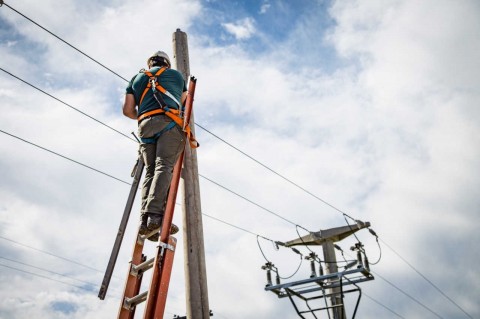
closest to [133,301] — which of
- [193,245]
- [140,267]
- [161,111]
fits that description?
[140,267]

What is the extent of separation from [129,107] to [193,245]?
1609mm

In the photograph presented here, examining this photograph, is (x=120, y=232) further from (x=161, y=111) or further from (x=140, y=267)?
(x=161, y=111)

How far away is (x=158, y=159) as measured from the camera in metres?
3.11

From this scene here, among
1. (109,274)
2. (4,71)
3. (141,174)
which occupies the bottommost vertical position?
(109,274)

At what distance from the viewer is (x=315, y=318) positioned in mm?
8172

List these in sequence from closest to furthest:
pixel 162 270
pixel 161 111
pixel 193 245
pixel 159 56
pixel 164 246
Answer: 1. pixel 162 270
2. pixel 164 246
3. pixel 161 111
4. pixel 193 245
5. pixel 159 56

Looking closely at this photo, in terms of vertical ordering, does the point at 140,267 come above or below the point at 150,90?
below

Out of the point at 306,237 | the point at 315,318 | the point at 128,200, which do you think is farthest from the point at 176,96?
the point at 306,237

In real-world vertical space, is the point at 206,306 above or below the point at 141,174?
below

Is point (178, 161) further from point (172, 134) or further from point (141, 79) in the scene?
point (141, 79)

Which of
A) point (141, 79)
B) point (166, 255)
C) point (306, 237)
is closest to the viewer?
point (166, 255)

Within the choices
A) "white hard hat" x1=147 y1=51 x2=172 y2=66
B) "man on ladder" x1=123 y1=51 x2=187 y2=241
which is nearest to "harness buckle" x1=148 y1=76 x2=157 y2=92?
"man on ladder" x1=123 y1=51 x2=187 y2=241

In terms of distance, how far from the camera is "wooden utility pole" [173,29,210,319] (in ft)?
10.2

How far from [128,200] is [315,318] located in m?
6.63
